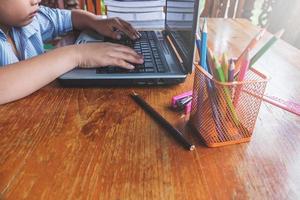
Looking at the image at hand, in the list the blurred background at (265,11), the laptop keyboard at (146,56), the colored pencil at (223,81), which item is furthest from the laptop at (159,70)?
the blurred background at (265,11)

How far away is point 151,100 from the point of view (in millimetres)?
581

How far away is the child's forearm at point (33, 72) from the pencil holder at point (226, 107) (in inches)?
12.7

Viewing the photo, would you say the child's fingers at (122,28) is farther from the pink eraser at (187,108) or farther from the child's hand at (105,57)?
the pink eraser at (187,108)

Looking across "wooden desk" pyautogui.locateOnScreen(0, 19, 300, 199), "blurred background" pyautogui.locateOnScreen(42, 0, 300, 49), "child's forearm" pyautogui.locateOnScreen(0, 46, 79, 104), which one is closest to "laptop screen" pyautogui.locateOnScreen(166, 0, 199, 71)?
"wooden desk" pyautogui.locateOnScreen(0, 19, 300, 199)

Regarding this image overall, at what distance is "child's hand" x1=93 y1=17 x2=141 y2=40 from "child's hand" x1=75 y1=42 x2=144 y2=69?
0.79ft

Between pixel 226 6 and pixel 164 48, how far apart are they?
4.52 feet

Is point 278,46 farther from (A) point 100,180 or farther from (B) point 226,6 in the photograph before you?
(B) point 226,6

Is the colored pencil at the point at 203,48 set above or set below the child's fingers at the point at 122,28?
above

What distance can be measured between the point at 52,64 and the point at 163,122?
Result: 293 millimetres

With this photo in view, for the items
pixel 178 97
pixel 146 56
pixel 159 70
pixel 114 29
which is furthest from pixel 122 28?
pixel 178 97

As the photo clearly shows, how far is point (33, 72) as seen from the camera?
0.59 m

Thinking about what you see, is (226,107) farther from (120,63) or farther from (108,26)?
(108,26)

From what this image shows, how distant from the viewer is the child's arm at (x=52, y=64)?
568 millimetres

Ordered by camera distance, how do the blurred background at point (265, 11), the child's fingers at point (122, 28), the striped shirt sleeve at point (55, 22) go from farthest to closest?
the blurred background at point (265, 11) → the striped shirt sleeve at point (55, 22) → the child's fingers at point (122, 28)
